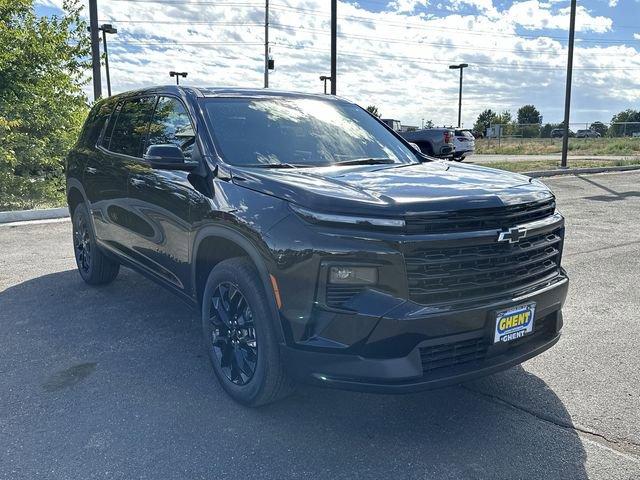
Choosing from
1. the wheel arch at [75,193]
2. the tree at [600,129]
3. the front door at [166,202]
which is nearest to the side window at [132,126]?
the front door at [166,202]

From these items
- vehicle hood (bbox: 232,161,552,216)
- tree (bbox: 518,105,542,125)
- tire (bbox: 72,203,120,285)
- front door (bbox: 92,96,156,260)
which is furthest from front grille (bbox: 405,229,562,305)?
tree (bbox: 518,105,542,125)

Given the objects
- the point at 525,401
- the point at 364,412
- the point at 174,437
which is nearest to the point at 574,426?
the point at 525,401

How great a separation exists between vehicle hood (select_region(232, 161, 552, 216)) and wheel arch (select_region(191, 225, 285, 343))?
1.01 feet

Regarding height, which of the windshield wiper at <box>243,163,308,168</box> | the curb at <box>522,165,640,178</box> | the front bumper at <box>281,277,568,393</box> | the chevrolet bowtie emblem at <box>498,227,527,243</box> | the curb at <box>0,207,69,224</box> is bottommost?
the curb at <box>0,207,69,224</box>

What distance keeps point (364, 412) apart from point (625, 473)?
137cm

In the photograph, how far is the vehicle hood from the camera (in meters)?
2.79

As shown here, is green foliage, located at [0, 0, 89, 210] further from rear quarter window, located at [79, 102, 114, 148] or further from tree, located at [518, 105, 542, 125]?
tree, located at [518, 105, 542, 125]

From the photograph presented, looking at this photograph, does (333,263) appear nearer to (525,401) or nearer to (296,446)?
(296,446)

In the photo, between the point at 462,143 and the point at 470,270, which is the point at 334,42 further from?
the point at 470,270

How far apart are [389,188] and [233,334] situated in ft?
4.25

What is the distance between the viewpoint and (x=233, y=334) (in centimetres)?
344

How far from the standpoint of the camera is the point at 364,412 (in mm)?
3375

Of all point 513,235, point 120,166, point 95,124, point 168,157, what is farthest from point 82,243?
point 513,235

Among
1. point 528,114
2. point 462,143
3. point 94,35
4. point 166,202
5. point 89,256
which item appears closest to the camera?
point 166,202
